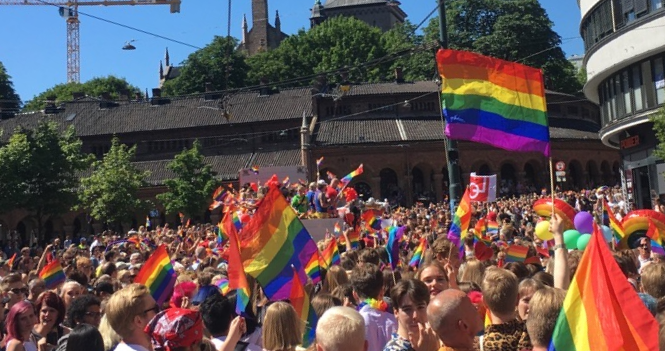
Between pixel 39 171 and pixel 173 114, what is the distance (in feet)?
63.4

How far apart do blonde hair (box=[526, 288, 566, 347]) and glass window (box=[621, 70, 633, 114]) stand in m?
27.6

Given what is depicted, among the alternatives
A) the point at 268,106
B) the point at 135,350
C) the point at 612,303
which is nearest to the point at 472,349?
the point at 612,303

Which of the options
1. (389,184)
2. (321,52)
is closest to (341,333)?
(389,184)

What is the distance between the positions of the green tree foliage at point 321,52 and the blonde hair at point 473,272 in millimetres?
81415

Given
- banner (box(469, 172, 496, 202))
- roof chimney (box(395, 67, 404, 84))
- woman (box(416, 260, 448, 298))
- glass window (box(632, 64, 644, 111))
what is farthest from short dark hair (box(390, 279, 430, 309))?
roof chimney (box(395, 67, 404, 84))

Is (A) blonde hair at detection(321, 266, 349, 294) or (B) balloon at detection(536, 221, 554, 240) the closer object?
(A) blonde hair at detection(321, 266, 349, 294)

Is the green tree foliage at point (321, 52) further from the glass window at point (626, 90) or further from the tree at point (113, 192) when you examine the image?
the glass window at point (626, 90)

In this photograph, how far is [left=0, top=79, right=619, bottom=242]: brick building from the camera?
66.2 m

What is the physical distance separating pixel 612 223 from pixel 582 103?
6567 cm

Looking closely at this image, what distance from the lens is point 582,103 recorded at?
7575 centimetres

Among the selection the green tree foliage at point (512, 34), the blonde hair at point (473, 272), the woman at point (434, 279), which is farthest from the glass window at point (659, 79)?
the green tree foliage at point (512, 34)

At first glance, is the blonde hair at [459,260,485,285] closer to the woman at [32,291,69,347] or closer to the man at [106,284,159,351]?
the man at [106,284,159,351]

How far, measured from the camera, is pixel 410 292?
6.15 meters

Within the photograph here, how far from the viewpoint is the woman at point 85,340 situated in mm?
5707
